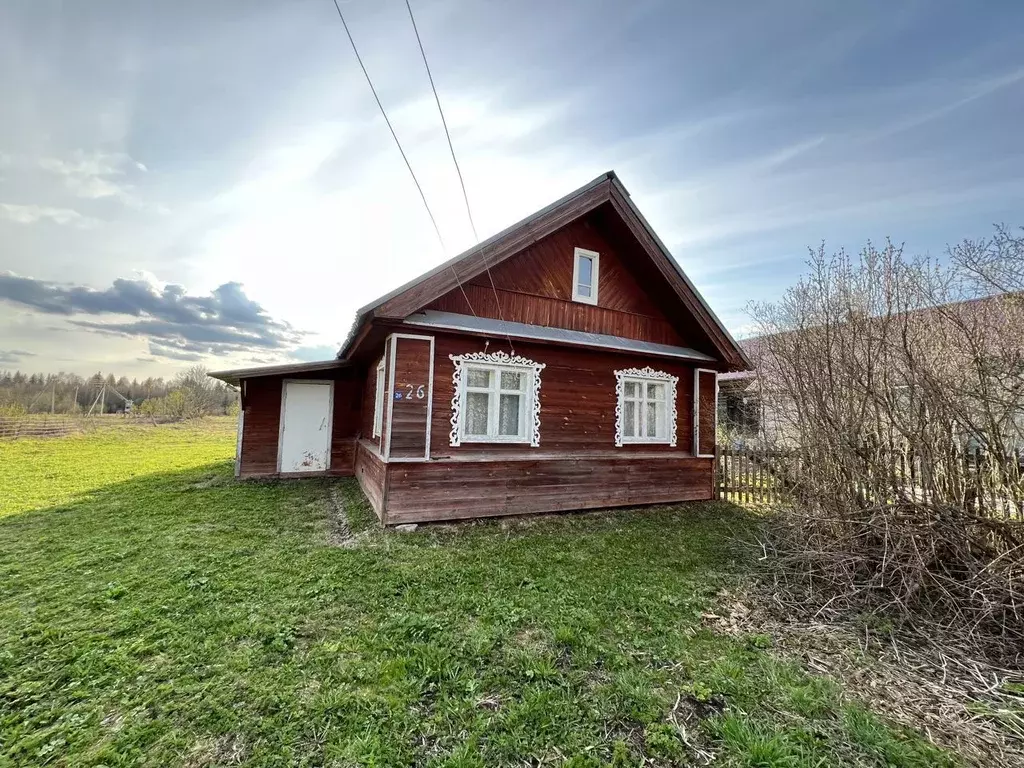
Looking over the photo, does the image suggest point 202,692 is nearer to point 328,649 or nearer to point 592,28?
point 328,649

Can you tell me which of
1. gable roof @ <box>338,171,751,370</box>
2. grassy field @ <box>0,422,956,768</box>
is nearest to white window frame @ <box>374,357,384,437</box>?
gable roof @ <box>338,171,751,370</box>

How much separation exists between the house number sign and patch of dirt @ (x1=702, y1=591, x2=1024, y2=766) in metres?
4.51

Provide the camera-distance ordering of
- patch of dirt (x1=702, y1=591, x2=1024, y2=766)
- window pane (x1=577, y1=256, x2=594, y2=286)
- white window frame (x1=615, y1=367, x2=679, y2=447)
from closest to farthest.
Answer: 1. patch of dirt (x1=702, y1=591, x2=1024, y2=766)
2. white window frame (x1=615, y1=367, x2=679, y2=447)
3. window pane (x1=577, y1=256, x2=594, y2=286)

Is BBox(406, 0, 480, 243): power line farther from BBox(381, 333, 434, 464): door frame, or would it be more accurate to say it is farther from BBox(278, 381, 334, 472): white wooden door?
BBox(278, 381, 334, 472): white wooden door

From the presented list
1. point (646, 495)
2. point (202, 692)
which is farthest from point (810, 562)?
point (202, 692)

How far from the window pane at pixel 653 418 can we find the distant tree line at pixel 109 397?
2159 cm

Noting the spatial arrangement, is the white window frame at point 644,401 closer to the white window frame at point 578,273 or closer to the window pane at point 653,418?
the window pane at point 653,418

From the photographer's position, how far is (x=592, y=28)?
559cm

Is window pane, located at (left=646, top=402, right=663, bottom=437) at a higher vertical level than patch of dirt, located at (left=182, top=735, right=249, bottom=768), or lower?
higher

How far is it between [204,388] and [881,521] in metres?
38.1

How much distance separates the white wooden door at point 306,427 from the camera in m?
10.4

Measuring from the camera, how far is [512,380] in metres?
7.16

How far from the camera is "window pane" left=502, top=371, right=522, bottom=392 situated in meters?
7.11

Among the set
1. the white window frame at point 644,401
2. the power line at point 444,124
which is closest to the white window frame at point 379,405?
the power line at point 444,124
